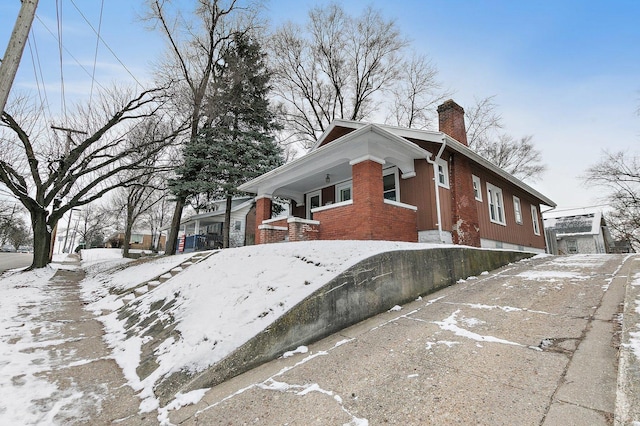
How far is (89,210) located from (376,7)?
49.4 meters

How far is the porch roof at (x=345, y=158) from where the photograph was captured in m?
7.43

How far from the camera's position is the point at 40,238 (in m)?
12.0

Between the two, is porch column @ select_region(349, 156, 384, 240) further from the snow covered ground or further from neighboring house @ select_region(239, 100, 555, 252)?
the snow covered ground

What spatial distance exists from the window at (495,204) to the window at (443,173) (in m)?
3.51

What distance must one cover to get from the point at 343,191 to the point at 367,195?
144 inches

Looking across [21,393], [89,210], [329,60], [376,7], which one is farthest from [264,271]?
[89,210]

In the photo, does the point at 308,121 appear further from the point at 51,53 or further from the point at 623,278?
the point at 623,278

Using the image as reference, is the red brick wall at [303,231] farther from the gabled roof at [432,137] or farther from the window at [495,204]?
the window at [495,204]

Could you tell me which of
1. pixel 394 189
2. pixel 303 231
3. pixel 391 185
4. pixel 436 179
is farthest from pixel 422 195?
pixel 303 231

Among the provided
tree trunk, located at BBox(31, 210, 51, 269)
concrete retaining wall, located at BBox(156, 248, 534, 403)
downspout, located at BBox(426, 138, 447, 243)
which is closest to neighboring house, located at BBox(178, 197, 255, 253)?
tree trunk, located at BBox(31, 210, 51, 269)

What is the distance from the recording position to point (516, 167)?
2395 centimetres

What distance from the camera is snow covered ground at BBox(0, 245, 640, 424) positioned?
2559 mm

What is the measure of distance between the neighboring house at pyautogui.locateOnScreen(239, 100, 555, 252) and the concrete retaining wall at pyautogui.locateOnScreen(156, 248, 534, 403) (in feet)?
7.39

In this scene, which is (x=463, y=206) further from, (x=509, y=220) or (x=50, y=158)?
(x=50, y=158)
